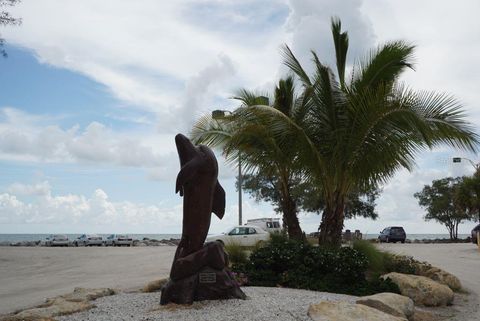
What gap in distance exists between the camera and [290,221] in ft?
54.0

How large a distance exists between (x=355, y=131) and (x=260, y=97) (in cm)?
388

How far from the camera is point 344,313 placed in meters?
7.72

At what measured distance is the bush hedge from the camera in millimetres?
11602

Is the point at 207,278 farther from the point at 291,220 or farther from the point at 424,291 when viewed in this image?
the point at 291,220

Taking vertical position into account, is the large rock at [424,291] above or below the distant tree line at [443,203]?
below

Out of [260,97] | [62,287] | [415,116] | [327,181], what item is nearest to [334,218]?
[327,181]

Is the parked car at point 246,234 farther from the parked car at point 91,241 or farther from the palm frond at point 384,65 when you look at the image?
the parked car at point 91,241

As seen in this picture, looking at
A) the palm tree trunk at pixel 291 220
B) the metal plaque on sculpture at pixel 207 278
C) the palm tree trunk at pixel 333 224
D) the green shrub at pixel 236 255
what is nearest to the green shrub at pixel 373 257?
the palm tree trunk at pixel 333 224

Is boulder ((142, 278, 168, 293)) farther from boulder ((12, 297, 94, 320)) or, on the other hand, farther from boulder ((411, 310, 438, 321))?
boulder ((411, 310, 438, 321))

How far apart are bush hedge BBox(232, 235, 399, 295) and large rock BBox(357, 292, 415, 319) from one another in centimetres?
204

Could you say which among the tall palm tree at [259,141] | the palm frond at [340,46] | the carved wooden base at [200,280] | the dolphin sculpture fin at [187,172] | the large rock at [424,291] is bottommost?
the large rock at [424,291]

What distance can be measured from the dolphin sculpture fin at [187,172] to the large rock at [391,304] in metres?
3.42

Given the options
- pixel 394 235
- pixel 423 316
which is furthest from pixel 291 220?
pixel 394 235

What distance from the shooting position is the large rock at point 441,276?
1316 centimetres
